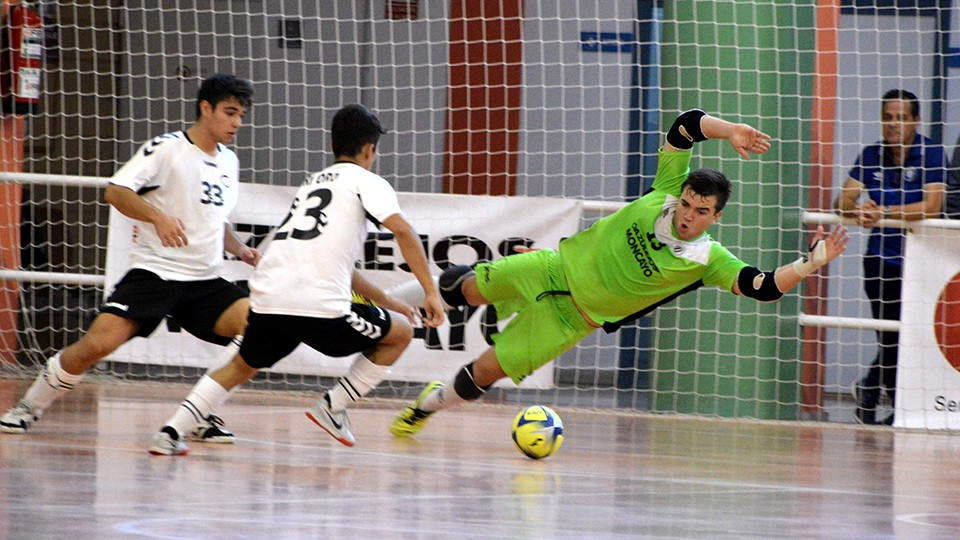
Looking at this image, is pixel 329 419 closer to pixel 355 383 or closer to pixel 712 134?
pixel 355 383

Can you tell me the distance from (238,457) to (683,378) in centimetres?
386

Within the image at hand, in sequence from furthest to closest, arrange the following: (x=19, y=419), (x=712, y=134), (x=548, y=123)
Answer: (x=548, y=123)
(x=712, y=134)
(x=19, y=419)

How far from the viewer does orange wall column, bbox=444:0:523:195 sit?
9.72 meters

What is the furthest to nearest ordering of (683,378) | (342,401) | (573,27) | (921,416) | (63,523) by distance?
1. (573,27)
2. (683,378)
3. (921,416)
4. (342,401)
5. (63,523)

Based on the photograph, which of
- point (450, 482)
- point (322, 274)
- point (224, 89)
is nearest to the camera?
point (450, 482)

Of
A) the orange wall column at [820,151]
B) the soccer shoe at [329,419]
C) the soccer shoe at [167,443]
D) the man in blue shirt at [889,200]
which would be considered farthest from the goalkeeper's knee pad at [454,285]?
the orange wall column at [820,151]

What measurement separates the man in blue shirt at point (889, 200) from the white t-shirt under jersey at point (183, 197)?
385 cm

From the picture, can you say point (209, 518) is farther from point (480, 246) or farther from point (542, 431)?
point (480, 246)

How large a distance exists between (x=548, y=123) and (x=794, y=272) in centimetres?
478

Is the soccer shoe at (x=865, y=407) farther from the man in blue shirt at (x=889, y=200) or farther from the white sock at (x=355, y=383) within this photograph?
the white sock at (x=355, y=383)

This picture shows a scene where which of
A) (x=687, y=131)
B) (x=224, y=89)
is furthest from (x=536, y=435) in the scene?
(x=224, y=89)

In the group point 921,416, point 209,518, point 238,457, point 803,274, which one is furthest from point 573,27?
point 209,518

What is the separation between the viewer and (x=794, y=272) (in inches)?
216

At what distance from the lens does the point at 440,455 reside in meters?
5.32
